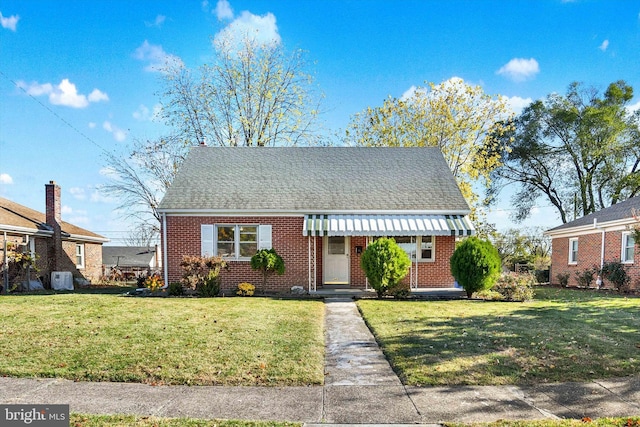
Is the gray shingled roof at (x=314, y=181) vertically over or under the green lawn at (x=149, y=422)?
over

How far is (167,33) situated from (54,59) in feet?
16.5

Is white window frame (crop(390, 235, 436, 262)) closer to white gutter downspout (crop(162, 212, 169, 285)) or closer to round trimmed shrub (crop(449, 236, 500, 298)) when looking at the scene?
round trimmed shrub (crop(449, 236, 500, 298))

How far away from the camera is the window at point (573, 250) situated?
78.9ft

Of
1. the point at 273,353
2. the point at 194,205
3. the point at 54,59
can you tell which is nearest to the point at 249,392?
the point at 273,353

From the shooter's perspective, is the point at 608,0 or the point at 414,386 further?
the point at 608,0

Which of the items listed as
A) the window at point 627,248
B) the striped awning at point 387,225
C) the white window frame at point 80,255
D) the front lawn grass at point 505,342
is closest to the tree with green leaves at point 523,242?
the window at point 627,248

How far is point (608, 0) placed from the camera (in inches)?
533

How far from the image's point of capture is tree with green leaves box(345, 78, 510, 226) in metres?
28.5

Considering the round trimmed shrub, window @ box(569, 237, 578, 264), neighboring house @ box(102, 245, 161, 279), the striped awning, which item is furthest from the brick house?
neighboring house @ box(102, 245, 161, 279)

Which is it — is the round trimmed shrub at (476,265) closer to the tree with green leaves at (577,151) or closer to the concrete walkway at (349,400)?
the concrete walkway at (349,400)

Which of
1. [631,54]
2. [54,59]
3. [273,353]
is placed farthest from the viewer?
[631,54]

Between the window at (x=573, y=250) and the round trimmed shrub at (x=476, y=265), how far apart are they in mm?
13176

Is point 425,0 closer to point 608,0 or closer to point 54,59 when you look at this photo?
point 608,0

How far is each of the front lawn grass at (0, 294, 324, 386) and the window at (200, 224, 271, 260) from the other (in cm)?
488
